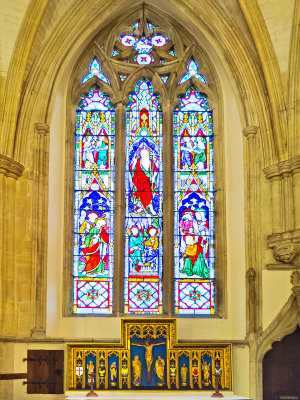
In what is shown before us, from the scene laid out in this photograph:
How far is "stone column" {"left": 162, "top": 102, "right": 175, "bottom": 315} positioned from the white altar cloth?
6.93ft

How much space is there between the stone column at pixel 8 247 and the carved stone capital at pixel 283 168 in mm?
4293

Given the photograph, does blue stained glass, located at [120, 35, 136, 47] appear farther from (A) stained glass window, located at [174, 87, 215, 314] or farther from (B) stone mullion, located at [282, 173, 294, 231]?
(B) stone mullion, located at [282, 173, 294, 231]

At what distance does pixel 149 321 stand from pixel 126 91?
4.87 metres

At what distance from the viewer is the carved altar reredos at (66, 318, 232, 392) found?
13.1m

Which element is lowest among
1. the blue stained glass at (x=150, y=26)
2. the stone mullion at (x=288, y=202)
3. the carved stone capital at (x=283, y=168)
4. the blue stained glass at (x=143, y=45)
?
the stone mullion at (x=288, y=202)

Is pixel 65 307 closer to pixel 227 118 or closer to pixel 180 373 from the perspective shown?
pixel 180 373

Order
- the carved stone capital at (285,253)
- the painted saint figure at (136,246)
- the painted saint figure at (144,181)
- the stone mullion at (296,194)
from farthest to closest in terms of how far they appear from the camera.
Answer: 1. the painted saint figure at (144,181)
2. the painted saint figure at (136,246)
3. the stone mullion at (296,194)
4. the carved stone capital at (285,253)

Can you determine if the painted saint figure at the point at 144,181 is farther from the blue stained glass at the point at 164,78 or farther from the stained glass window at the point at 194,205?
the blue stained glass at the point at 164,78

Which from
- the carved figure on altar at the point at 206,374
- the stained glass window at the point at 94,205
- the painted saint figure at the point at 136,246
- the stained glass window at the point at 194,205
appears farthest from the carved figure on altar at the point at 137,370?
the painted saint figure at the point at 136,246

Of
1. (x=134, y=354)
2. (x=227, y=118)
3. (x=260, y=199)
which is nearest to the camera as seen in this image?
(x=134, y=354)

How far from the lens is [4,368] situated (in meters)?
13.5

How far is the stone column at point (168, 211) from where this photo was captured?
1491cm

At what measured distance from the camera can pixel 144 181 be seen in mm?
15555

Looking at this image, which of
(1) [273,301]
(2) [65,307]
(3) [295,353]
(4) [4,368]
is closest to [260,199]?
(1) [273,301]
